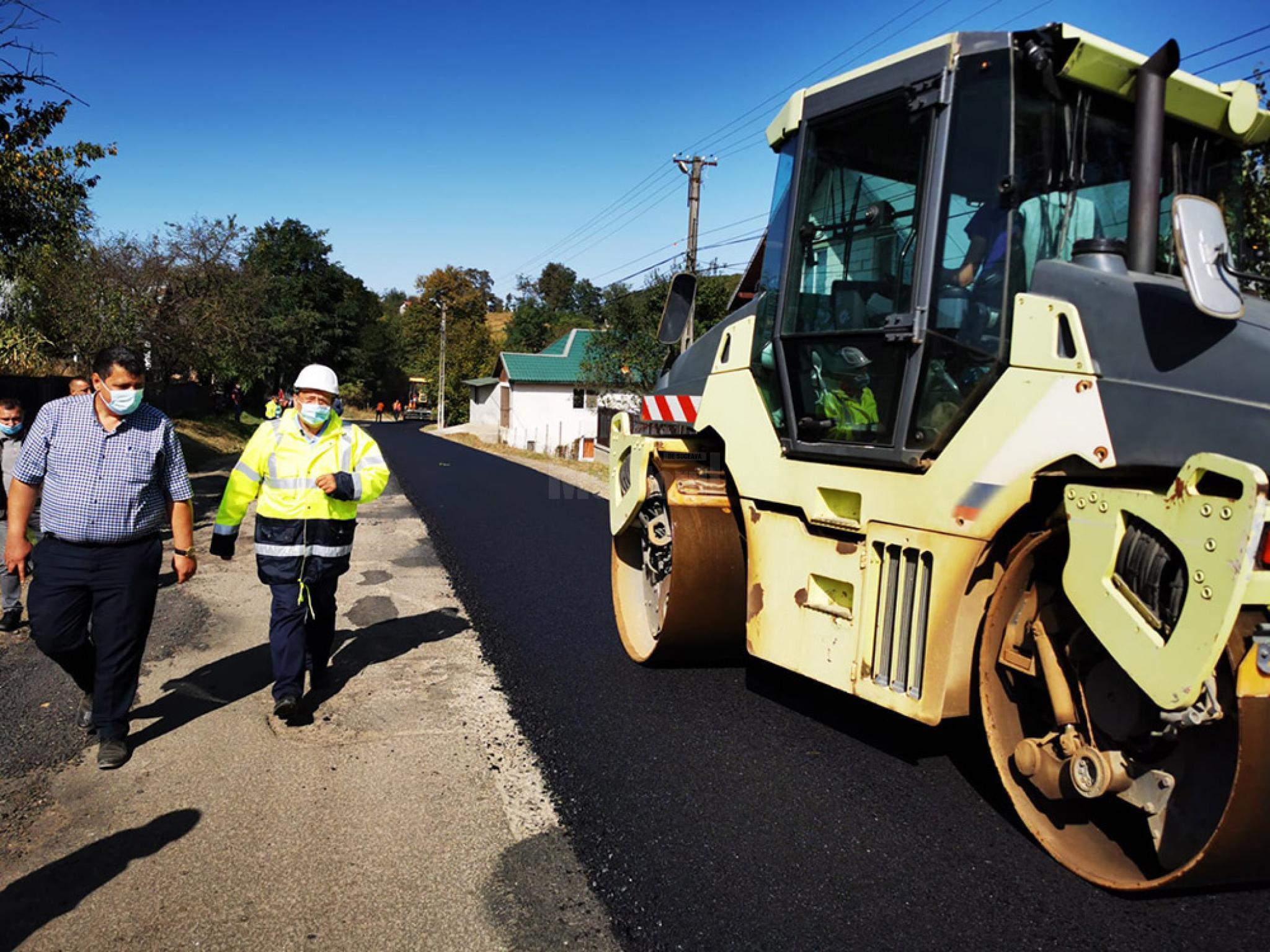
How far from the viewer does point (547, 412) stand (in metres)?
43.0

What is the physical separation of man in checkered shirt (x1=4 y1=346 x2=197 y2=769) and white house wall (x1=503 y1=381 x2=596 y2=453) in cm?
3786

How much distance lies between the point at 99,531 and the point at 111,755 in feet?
3.02

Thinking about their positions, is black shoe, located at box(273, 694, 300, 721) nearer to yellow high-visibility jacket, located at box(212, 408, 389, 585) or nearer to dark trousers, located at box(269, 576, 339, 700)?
dark trousers, located at box(269, 576, 339, 700)

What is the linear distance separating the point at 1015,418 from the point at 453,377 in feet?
191

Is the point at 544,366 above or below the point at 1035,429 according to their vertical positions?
above

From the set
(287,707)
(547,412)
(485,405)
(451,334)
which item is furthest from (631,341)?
(451,334)

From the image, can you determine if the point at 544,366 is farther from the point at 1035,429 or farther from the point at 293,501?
the point at 1035,429

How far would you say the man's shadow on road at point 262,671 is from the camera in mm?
4555

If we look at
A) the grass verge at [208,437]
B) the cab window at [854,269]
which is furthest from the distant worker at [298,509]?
the grass verge at [208,437]

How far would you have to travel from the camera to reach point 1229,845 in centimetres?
251

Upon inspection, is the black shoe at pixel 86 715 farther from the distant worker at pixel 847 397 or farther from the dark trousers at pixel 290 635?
the distant worker at pixel 847 397

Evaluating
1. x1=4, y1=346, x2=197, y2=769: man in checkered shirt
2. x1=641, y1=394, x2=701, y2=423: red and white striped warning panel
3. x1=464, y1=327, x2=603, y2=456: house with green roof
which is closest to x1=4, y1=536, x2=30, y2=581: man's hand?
x1=4, y1=346, x2=197, y2=769: man in checkered shirt

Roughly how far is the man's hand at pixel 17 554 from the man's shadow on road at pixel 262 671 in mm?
883

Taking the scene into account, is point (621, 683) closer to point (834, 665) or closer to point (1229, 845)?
point (834, 665)
